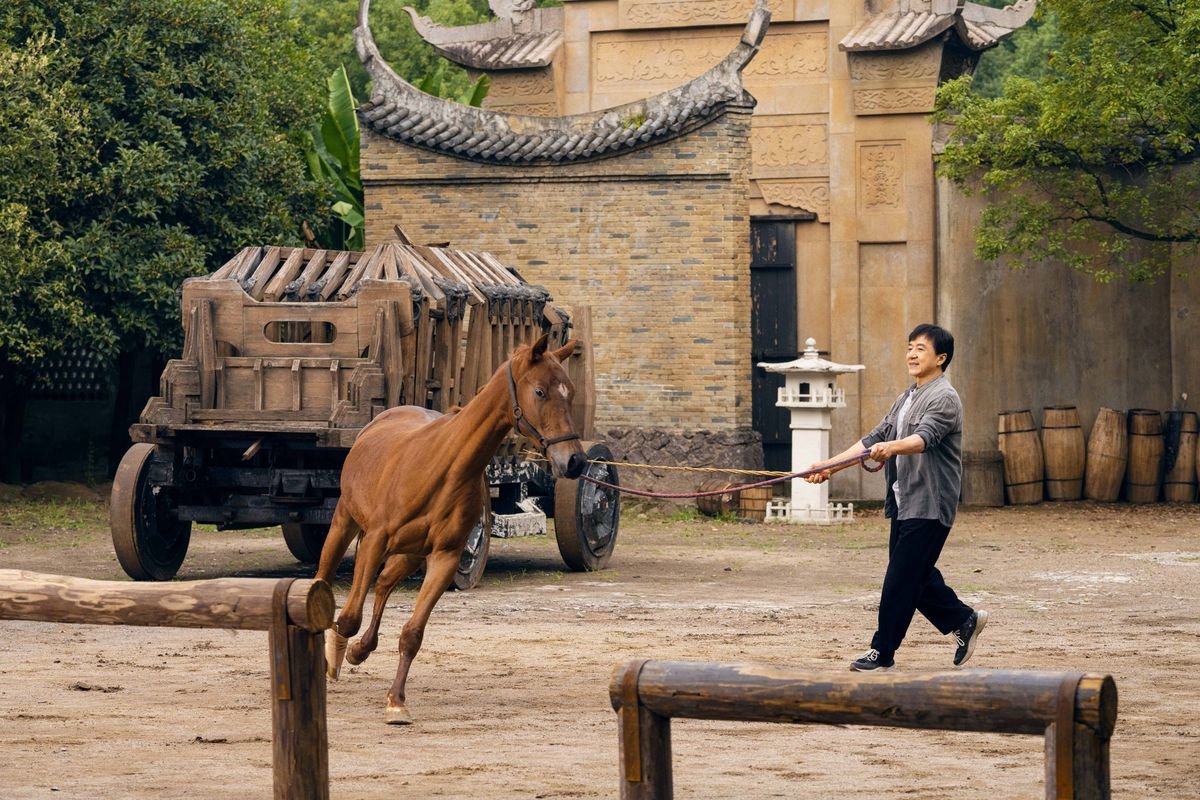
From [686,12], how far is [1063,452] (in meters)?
7.54

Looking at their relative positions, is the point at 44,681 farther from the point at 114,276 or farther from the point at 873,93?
the point at 873,93

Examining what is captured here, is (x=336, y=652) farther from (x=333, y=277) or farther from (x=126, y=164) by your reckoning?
(x=126, y=164)

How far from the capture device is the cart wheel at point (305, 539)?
51.4 feet

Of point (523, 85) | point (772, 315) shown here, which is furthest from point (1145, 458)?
point (523, 85)

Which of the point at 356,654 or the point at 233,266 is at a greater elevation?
the point at 233,266

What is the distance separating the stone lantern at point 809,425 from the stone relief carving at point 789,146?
3457mm

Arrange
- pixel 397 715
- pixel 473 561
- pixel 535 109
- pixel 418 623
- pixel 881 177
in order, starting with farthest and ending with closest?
pixel 535 109 → pixel 881 177 → pixel 473 561 → pixel 418 623 → pixel 397 715

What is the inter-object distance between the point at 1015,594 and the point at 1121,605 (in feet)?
3.08

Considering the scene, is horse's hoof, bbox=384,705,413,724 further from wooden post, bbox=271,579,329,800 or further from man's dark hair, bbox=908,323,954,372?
man's dark hair, bbox=908,323,954,372

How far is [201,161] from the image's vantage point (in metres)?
22.4

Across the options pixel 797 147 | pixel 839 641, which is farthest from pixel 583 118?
pixel 839 641

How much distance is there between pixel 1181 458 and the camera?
22016mm

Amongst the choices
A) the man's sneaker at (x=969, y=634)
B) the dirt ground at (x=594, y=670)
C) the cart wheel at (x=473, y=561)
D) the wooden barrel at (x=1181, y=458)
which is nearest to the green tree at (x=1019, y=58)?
the wooden barrel at (x=1181, y=458)

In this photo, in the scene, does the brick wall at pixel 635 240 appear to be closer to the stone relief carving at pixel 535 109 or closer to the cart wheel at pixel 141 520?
the stone relief carving at pixel 535 109
